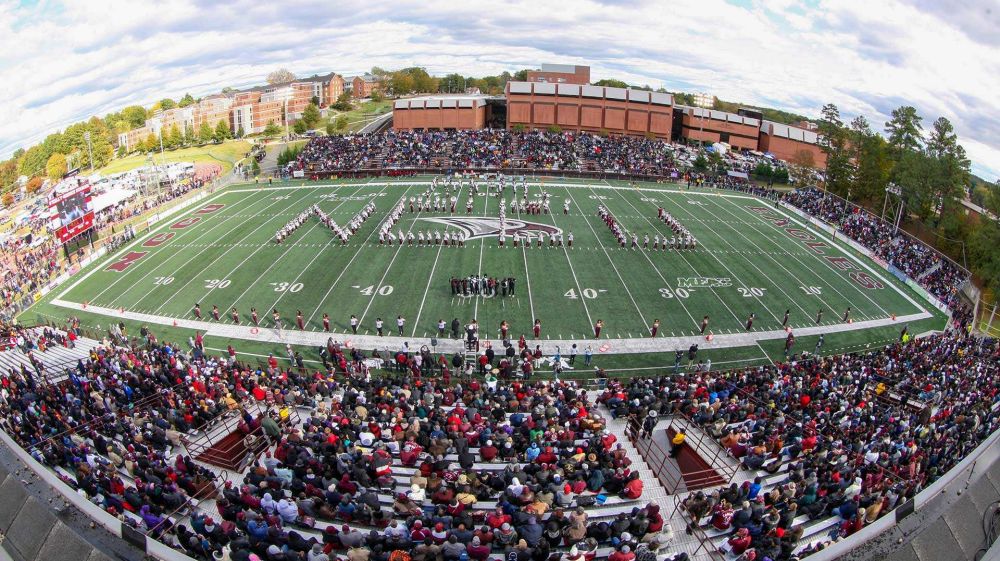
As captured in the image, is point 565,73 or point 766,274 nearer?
point 766,274

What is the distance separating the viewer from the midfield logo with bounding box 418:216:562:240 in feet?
111

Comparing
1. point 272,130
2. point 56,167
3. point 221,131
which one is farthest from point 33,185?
point 272,130

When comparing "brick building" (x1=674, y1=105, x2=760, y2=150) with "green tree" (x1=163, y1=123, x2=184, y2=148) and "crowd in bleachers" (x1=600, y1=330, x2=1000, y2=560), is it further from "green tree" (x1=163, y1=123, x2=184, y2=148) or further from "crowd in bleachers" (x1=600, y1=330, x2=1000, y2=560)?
"green tree" (x1=163, y1=123, x2=184, y2=148)

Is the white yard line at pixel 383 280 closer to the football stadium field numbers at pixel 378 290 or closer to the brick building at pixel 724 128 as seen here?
the football stadium field numbers at pixel 378 290

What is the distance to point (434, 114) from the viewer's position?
7056 centimetres

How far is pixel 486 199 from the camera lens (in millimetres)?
41594

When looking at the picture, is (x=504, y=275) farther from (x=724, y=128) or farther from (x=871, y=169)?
(x=724, y=128)

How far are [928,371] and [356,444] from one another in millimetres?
18472

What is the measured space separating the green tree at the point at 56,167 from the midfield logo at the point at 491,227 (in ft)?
348

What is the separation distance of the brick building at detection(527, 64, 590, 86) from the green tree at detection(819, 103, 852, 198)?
40.9 meters

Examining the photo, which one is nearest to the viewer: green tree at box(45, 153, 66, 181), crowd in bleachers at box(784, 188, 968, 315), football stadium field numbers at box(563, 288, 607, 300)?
football stadium field numbers at box(563, 288, 607, 300)

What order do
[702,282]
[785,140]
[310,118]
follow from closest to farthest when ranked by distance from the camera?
[702,282] < [785,140] < [310,118]

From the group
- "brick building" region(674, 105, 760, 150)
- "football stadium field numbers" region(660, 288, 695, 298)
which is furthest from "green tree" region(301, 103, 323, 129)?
"football stadium field numbers" region(660, 288, 695, 298)

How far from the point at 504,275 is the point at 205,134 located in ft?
317
